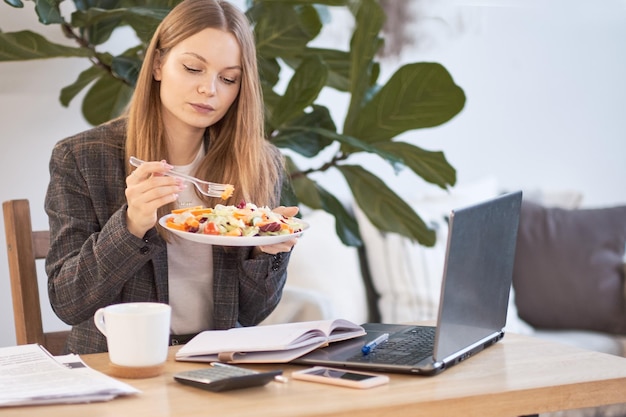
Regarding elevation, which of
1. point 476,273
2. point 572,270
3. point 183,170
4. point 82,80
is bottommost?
point 572,270

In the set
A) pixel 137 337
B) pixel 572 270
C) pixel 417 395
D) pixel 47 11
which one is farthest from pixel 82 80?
pixel 572 270

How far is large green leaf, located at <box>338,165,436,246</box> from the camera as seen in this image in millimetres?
2236

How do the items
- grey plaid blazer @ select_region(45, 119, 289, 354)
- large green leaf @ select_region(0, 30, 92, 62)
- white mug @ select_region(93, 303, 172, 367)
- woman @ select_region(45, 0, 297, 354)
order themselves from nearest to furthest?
white mug @ select_region(93, 303, 172, 367) → grey plaid blazer @ select_region(45, 119, 289, 354) → woman @ select_region(45, 0, 297, 354) → large green leaf @ select_region(0, 30, 92, 62)

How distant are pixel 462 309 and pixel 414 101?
996 millimetres

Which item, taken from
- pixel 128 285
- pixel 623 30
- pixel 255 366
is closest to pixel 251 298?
pixel 128 285

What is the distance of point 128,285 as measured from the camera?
65.0 inches

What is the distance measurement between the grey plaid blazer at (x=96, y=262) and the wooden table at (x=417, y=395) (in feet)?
0.79

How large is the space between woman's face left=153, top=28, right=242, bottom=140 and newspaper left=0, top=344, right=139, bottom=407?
565 mm

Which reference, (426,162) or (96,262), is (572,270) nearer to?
(426,162)

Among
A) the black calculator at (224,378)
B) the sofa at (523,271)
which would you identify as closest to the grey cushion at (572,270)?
the sofa at (523,271)

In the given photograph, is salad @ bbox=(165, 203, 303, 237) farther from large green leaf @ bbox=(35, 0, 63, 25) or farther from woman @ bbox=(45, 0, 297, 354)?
large green leaf @ bbox=(35, 0, 63, 25)

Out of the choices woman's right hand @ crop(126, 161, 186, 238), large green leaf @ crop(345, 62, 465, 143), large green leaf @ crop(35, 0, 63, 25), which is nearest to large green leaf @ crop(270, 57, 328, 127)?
large green leaf @ crop(345, 62, 465, 143)

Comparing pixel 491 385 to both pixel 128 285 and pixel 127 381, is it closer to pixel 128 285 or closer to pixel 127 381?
pixel 127 381

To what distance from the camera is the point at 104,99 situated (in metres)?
2.35
